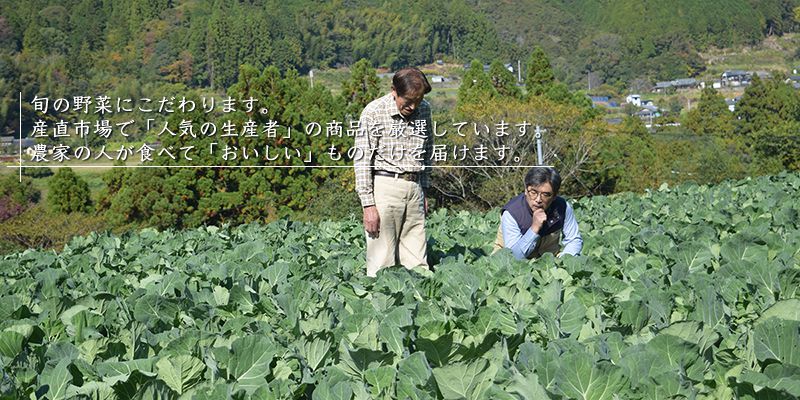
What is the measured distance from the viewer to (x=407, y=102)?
4691mm

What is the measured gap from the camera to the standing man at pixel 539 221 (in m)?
4.73

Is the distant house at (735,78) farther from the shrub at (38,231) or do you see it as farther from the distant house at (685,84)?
the shrub at (38,231)

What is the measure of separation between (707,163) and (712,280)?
127ft

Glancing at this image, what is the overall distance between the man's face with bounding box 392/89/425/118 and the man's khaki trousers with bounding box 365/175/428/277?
420 millimetres

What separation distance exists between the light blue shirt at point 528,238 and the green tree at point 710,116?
202ft

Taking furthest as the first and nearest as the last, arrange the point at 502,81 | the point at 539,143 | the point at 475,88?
1. the point at 502,81
2. the point at 475,88
3. the point at 539,143

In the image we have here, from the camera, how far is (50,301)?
3.40 meters

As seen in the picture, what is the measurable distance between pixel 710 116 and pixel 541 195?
215ft

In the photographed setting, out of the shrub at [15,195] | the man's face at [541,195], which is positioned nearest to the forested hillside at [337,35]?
the shrub at [15,195]

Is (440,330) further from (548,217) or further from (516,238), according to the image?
(548,217)

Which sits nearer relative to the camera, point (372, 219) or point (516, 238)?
point (372, 219)

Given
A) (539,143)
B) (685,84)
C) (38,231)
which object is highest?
(539,143)

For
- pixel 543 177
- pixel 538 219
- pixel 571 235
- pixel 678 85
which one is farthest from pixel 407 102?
pixel 678 85

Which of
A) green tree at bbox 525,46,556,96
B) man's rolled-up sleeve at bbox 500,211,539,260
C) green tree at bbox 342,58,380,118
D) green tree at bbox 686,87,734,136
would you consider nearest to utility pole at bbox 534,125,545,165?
green tree at bbox 525,46,556,96
